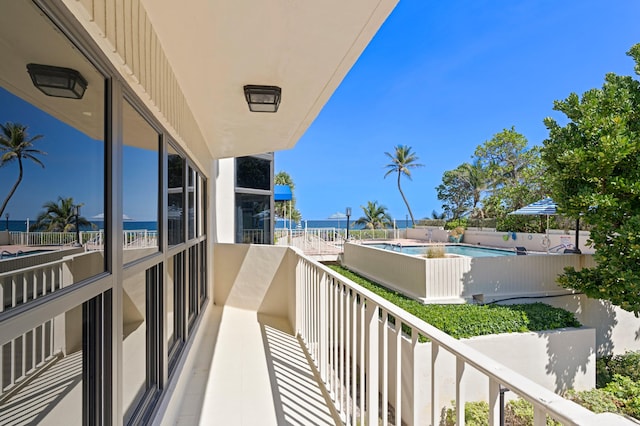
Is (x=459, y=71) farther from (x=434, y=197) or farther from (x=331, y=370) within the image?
(x=331, y=370)

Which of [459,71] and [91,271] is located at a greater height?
[459,71]

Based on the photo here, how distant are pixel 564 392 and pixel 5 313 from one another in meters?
A: 8.80

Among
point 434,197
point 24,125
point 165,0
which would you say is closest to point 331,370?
point 24,125

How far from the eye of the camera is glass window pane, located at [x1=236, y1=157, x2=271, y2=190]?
7.45 meters

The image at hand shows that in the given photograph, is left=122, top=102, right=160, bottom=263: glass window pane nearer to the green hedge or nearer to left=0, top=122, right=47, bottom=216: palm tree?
left=0, top=122, right=47, bottom=216: palm tree

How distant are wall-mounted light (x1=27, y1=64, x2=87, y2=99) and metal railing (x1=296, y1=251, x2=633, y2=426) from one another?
1375mm

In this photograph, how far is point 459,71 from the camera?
41250 mm

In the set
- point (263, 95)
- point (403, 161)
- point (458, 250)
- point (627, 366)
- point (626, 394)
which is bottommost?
point (627, 366)

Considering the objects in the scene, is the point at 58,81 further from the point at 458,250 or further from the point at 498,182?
the point at 498,182

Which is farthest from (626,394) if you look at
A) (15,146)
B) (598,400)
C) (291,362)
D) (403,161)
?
(403,161)

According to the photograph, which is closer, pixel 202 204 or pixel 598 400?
pixel 202 204

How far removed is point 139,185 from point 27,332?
3.43 feet

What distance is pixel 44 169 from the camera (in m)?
0.86

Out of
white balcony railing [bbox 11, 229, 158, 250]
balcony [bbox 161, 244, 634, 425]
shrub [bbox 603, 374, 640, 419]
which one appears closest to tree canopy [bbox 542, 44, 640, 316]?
shrub [bbox 603, 374, 640, 419]
